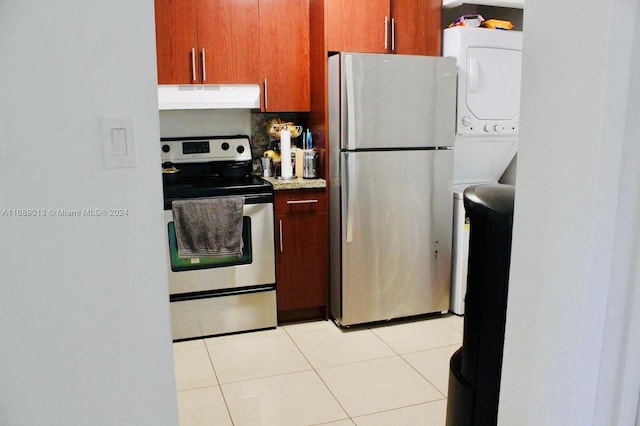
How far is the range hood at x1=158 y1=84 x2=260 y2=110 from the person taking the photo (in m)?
3.19

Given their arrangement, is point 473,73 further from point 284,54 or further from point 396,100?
point 284,54

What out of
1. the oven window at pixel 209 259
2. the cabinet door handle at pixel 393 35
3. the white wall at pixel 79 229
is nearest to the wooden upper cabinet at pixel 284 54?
the cabinet door handle at pixel 393 35

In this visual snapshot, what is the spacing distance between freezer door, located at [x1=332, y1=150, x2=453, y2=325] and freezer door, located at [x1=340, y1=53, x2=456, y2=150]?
0.10 meters

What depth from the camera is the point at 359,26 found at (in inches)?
124

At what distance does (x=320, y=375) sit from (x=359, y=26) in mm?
1989

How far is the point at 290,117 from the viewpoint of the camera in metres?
3.72

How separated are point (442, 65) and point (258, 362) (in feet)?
6.58

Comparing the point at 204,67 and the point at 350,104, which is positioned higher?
the point at 204,67

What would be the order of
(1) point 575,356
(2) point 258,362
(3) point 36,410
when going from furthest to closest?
(2) point 258,362 → (3) point 36,410 → (1) point 575,356

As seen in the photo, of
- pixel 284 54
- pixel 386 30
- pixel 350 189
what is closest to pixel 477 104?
pixel 386 30

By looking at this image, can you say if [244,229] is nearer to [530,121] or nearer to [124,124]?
[124,124]

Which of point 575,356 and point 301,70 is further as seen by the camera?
point 301,70

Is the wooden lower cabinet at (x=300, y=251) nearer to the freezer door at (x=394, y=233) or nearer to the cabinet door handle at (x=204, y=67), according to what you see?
the freezer door at (x=394, y=233)

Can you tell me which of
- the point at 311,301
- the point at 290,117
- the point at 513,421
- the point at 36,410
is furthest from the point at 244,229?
the point at 513,421
